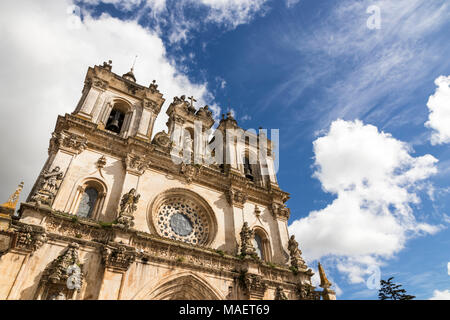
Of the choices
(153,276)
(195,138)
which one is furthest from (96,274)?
(195,138)

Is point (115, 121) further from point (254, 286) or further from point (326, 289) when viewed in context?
point (326, 289)

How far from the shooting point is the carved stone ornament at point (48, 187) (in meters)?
11.7

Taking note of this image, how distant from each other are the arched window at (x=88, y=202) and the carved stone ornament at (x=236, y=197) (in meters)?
8.09

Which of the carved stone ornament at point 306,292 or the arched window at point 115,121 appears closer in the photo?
the carved stone ornament at point 306,292

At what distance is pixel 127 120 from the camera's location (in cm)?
1920

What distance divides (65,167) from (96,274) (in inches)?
222

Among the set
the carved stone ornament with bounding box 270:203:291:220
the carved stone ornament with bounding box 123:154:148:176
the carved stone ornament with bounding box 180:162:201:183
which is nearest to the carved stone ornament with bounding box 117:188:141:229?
the carved stone ornament with bounding box 123:154:148:176

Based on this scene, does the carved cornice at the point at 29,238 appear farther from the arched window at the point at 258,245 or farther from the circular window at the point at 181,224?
the arched window at the point at 258,245

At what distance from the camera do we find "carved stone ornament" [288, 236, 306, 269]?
1697cm

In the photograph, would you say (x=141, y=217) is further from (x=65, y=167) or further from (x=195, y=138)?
(x=195, y=138)

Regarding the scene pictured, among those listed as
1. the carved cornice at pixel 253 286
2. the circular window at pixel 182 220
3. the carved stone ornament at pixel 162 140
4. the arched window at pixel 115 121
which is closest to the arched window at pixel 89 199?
the circular window at pixel 182 220

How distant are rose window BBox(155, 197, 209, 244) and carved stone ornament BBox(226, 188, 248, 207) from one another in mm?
2094

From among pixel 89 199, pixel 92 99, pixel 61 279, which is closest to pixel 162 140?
pixel 92 99

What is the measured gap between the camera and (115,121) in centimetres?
1909
